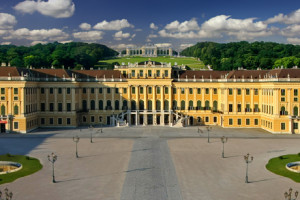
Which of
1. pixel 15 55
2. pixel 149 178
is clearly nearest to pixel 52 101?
pixel 149 178

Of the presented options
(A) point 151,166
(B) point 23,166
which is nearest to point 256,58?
(A) point 151,166

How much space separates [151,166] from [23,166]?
15.4 metres

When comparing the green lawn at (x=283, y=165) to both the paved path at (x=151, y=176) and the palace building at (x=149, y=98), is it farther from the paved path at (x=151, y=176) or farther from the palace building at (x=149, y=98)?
the palace building at (x=149, y=98)

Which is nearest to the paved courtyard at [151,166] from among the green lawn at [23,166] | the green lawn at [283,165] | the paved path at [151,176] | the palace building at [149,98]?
the paved path at [151,176]

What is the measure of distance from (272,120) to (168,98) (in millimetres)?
24111

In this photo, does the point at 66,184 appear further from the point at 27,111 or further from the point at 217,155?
the point at 27,111

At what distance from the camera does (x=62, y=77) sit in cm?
7500

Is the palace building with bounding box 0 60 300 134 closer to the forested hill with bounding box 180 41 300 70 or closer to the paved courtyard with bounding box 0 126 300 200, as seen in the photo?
the paved courtyard with bounding box 0 126 300 200

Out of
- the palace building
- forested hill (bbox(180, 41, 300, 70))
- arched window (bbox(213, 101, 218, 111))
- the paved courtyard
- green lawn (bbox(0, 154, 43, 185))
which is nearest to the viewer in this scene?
the paved courtyard

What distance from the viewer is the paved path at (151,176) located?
29.8m

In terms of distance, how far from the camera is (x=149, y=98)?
78.4 meters

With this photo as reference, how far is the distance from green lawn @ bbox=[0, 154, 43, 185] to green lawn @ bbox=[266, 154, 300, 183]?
27607mm

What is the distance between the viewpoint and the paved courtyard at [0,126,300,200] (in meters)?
30.4

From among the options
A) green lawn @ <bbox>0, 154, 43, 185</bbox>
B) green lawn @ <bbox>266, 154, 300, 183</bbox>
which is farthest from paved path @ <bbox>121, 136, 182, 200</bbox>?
green lawn @ <bbox>266, 154, 300, 183</bbox>
